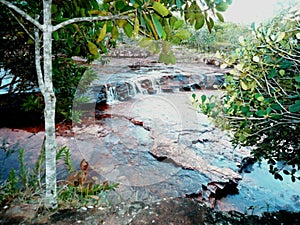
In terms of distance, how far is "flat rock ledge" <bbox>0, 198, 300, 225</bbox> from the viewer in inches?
60.7

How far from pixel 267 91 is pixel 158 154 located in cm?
262

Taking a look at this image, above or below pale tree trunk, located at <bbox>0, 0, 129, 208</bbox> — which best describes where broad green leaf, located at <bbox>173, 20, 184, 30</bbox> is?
above

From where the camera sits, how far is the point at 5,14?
6.73 feet

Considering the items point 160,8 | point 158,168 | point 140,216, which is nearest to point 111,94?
point 158,168

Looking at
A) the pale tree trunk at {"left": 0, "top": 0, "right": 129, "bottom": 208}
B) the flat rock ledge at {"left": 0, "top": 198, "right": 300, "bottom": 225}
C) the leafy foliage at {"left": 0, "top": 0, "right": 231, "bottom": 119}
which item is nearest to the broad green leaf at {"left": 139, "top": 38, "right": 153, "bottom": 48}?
the leafy foliage at {"left": 0, "top": 0, "right": 231, "bottom": 119}

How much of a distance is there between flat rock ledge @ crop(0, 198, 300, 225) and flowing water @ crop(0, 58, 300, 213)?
360 millimetres

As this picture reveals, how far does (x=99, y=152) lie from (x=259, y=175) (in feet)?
8.90

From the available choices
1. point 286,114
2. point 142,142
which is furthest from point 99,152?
point 286,114

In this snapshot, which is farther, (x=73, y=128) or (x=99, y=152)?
(x=73, y=128)

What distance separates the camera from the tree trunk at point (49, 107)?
1.35m

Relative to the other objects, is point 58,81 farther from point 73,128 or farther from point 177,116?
point 177,116

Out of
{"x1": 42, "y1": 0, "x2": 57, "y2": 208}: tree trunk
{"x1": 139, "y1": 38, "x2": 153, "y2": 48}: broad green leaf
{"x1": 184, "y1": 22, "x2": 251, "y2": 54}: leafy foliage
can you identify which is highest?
{"x1": 184, "y1": 22, "x2": 251, "y2": 54}: leafy foliage

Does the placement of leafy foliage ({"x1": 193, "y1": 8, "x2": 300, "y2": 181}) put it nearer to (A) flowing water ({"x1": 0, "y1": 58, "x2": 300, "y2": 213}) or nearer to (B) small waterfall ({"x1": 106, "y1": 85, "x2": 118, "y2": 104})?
(A) flowing water ({"x1": 0, "y1": 58, "x2": 300, "y2": 213})

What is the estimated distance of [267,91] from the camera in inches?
69.6
